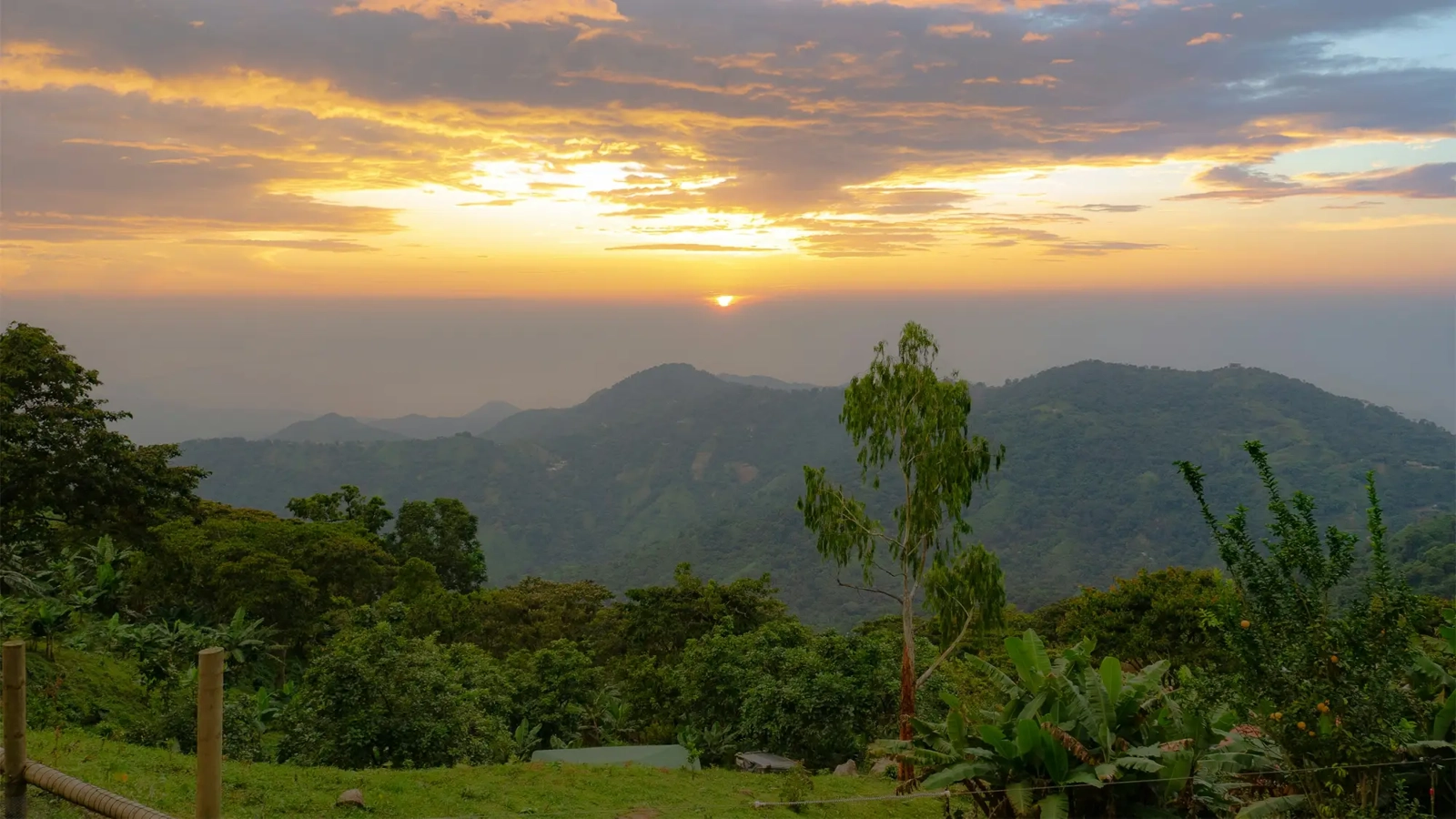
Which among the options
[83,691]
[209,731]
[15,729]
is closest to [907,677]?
[209,731]

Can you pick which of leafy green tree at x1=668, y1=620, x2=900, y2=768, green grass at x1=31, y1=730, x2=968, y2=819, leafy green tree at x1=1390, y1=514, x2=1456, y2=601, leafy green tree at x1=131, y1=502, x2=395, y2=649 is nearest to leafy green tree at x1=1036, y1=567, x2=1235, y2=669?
leafy green tree at x1=668, y1=620, x2=900, y2=768

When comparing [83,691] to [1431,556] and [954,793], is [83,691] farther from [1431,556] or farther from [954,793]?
[1431,556]

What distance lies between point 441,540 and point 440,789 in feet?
105

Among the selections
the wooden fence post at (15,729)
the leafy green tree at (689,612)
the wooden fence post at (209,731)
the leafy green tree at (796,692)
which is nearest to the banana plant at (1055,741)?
the wooden fence post at (209,731)

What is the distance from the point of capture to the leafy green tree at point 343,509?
121 ft

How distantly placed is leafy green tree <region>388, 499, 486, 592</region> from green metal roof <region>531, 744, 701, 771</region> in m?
25.3

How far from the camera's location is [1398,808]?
22.3 ft

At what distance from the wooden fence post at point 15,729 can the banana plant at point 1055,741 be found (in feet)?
22.8

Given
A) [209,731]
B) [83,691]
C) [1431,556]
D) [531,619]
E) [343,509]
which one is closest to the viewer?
[209,731]

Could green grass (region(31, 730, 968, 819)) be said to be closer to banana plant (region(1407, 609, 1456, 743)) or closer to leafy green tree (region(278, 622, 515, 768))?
leafy green tree (region(278, 622, 515, 768))

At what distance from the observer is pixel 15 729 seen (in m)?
6.41

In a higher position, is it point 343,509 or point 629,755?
point 343,509

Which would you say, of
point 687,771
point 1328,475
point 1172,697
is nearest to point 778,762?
point 687,771

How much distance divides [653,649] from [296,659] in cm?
1086
